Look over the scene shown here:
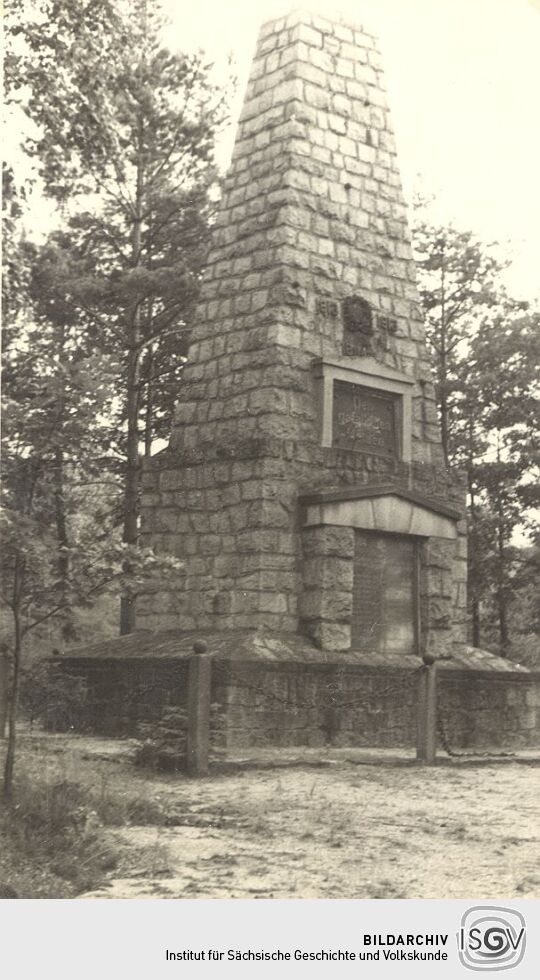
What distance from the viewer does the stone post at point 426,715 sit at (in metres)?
8.50

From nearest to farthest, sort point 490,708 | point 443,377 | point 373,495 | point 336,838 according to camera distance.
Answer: point 336,838 → point 373,495 → point 490,708 → point 443,377

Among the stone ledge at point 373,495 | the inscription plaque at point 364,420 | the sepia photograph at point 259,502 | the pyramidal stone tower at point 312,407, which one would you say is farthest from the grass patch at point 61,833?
the inscription plaque at point 364,420

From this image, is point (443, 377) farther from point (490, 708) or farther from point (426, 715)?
point (426, 715)

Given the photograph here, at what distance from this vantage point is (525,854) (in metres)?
5.39

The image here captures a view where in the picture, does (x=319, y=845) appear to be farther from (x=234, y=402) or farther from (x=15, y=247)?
(x=234, y=402)

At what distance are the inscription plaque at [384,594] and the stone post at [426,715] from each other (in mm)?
1410

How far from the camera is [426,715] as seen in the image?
853cm

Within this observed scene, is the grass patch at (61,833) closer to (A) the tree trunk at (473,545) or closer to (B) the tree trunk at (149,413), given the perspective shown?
(B) the tree trunk at (149,413)

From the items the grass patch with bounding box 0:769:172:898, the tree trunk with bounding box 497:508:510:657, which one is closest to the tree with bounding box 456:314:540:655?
the tree trunk with bounding box 497:508:510:657

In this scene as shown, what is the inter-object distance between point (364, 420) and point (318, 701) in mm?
2939

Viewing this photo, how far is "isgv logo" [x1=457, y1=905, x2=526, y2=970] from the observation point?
14.0ft

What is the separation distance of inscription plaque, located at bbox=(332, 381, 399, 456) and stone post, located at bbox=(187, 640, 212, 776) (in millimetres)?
3338

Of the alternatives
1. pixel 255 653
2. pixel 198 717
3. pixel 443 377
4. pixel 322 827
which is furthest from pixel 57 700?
pixel 443 377

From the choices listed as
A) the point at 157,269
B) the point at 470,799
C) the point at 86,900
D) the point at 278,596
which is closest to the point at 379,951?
the point at 86,900
